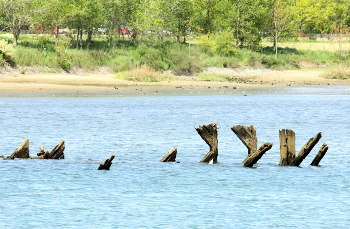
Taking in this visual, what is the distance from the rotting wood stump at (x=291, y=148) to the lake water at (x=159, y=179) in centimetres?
32

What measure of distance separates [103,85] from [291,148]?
3399 centimetres

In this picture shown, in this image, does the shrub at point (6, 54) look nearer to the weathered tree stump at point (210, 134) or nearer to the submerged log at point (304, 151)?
the weathered tree stump at point (210, 134)

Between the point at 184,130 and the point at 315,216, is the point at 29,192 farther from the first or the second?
the point at 184,130

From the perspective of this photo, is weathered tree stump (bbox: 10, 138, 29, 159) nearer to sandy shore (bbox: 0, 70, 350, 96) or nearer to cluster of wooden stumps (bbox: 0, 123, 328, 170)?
cluster of wooden stumps (bbox: 0, 123, 328, 170)

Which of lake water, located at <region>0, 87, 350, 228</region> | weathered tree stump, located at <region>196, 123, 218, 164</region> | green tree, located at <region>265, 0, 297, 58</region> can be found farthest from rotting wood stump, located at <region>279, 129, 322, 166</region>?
green tree, located at <region>265, 0, 297, 58</region>

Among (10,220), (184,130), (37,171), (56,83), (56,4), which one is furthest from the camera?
(56,4)

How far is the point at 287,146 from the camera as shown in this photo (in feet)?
66.9

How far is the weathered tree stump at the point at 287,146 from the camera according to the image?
64.7 feet

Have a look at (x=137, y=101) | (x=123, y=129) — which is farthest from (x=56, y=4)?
(x=123, y=129)

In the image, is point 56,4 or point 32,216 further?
point 56,4

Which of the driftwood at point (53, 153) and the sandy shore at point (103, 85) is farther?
the sandy shore at point (103, 85)

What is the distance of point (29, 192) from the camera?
57.3 feet

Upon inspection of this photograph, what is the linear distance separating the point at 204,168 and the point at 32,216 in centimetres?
735

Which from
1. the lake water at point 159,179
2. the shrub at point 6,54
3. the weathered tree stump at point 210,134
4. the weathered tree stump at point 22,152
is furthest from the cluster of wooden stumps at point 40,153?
the shrub at point 6,54
